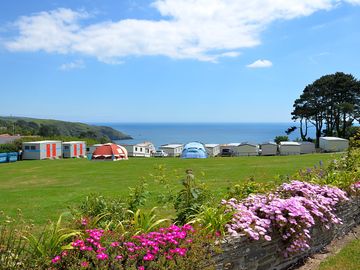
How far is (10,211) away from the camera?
7.21 m

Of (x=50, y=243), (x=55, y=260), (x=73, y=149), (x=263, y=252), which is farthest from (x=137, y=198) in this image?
(x=73, y=149)

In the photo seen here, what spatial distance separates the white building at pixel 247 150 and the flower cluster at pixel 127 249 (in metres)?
35.6

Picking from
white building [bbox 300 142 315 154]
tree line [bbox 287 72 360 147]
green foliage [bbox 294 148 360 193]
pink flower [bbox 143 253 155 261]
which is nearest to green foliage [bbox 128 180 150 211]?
pink flower [bbox 143 253 155 261]

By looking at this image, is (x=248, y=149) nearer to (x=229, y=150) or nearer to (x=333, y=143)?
(x=229, y=150)

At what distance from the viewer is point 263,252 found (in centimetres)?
361

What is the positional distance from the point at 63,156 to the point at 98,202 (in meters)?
29.9

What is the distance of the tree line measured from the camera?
4325cm

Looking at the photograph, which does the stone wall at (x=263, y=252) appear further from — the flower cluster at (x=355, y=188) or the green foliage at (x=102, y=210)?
the green foliage at (x=102, y=210)

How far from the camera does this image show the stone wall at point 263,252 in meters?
3.16

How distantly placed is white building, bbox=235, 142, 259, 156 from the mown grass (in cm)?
3324

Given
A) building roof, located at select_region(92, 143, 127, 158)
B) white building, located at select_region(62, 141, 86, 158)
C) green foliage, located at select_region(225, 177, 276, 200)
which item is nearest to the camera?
green foliage, located at select_region(225, 177, 276, 200)

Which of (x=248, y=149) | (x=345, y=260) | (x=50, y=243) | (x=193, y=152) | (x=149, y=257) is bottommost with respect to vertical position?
(x=345, y=260)

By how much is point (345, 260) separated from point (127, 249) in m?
2.99

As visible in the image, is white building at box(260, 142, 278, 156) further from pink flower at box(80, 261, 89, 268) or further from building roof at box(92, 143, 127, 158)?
pink flower at box(80, 261, 89, 268)
